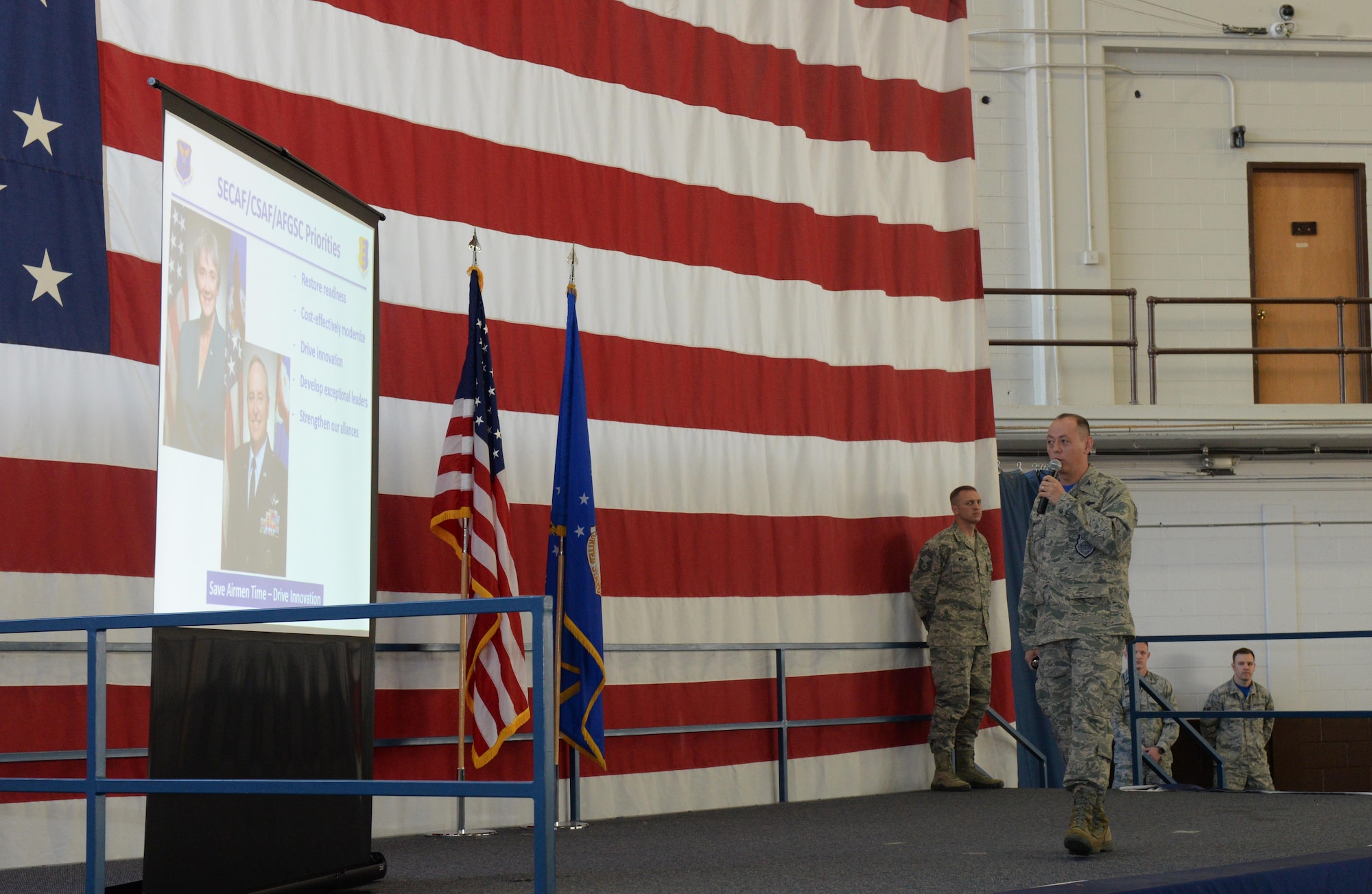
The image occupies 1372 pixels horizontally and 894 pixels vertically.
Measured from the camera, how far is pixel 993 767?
6.49 metres

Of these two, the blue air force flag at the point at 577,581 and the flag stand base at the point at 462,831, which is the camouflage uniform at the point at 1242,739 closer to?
the blue air force flag at the point at 577,581

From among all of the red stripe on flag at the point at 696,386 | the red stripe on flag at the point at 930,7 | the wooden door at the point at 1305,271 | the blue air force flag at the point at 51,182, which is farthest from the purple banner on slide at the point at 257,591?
the wooden door at the point at 1305,271

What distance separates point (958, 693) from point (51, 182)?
4151 mm

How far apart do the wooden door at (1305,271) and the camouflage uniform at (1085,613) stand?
6494 mm

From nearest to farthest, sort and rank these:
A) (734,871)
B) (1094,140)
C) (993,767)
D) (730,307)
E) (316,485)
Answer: (316,485) < (734,871) < (730,307) < (993,767) < (1094,140)

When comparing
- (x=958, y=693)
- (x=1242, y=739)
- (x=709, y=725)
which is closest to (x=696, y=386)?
(x=709, y=725)

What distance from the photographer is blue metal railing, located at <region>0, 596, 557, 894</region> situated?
7.00 ft

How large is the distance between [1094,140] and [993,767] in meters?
4.80

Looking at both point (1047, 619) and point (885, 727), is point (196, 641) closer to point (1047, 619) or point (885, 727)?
point (1047, 619)

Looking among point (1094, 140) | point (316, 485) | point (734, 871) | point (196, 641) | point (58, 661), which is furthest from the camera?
point (1094, 140)

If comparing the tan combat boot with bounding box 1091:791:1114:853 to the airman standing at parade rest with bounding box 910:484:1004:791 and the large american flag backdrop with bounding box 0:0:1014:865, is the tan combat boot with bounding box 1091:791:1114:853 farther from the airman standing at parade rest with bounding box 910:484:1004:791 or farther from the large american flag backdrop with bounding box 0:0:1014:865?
the airman standing at parade rest with bounding box 910:484:1004:791

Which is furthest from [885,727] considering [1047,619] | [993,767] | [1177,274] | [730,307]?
[1177,274]

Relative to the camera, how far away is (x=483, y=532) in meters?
4.27

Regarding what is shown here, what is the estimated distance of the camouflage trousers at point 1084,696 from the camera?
11.4 feet
